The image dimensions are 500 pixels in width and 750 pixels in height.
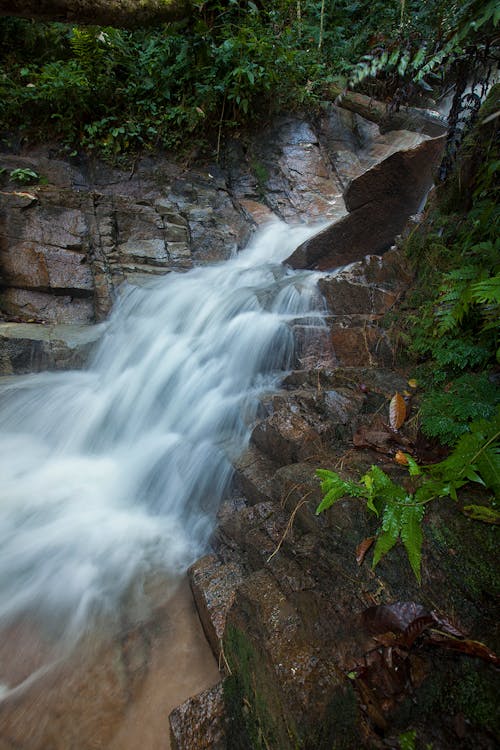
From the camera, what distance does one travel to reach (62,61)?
8.51m

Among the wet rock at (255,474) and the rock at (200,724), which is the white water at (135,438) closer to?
the wet rock at (255,474)

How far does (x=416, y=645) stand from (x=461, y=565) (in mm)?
421

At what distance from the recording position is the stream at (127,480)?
2127 mm

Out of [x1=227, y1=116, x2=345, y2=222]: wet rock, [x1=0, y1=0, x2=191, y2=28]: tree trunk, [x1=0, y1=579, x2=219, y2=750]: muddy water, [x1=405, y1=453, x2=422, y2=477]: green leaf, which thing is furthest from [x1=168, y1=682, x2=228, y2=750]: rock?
[x1=227, y1=116, x2=345, y2=222]: wet rock

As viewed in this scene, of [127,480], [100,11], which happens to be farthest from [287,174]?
[127,480]

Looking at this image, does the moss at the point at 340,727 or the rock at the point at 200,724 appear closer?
the moss at the point at 340,727

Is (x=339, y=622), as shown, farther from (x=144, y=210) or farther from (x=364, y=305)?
(x=144, y=210)

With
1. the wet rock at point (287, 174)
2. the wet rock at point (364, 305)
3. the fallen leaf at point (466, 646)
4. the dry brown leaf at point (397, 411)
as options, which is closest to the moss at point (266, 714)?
the fallen leaf at point (466, 646)

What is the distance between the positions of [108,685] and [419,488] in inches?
79.8

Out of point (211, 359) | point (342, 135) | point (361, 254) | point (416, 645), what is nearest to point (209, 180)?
point (342, 135)

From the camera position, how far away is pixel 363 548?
1820 millimetres

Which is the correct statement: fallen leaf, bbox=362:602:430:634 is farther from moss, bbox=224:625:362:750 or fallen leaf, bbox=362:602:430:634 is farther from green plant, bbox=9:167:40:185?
green plant, bbox=9:167:40:185

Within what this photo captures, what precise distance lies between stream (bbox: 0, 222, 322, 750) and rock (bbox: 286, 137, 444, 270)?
90 cm

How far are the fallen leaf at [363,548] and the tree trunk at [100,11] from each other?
4882 mm
